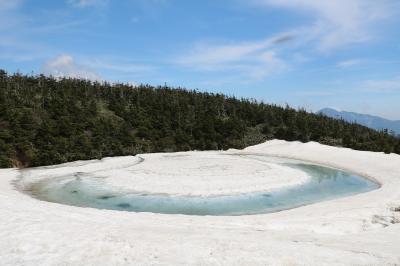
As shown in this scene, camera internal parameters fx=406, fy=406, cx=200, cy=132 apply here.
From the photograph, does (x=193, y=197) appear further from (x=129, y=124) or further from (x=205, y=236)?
(x=129, y=124)

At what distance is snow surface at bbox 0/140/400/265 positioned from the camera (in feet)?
50.3

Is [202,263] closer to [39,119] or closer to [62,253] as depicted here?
[62,253]

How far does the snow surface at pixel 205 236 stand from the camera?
15.3 meters

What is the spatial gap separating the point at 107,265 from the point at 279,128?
6918 cm

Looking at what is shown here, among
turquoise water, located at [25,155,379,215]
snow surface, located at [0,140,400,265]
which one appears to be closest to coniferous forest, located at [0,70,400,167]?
turquoise water, located at [25,155,379,215]

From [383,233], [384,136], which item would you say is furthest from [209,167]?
[384,136]

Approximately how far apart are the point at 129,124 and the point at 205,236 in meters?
58.8

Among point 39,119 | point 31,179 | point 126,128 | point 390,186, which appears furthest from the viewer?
point 126,128

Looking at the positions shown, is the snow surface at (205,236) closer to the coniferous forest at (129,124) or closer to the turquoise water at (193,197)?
the turquoise water at (193,197)

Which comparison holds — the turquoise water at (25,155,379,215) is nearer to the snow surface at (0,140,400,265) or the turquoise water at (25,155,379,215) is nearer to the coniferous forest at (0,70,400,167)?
the snow surface at (0,140,400,265)

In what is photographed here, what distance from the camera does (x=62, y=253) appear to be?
52.5ft

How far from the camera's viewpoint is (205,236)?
59.3 ft

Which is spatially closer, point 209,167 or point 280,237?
point 280,237

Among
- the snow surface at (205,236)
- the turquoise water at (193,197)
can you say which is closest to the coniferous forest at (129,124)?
the turquoise water at (193,197)
